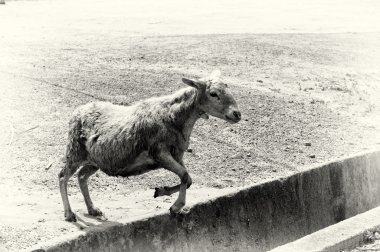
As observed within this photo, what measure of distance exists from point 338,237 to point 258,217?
4.42ft

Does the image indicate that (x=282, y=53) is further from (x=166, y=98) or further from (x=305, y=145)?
(x=166, y=98)

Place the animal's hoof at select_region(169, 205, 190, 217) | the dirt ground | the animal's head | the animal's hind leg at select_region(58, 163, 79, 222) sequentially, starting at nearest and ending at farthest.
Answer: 1. the animal's head
2. the animal's hoof at select_region(169, 205, 190, 217)
3. the animal's hind leg at select_region(58, 163, 79, 222)
4. the dirt ground

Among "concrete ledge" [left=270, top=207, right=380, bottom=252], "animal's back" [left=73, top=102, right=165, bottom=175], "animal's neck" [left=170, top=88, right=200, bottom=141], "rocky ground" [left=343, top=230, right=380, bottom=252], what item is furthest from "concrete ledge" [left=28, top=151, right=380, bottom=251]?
"rocky ground" [left=343, top=230, right=380, bottom=252]

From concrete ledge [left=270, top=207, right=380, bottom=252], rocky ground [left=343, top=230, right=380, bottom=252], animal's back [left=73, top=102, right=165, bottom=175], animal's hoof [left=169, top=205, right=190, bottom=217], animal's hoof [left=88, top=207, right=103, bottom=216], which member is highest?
animal's back [left=73, top=102, right=165, bottom=175]

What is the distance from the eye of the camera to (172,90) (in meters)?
12.8

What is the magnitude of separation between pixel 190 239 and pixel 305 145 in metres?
4.16

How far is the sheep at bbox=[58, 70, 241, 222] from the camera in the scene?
7.04m

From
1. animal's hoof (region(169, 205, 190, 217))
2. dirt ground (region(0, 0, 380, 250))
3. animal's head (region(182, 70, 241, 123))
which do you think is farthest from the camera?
dirt ground (region(0, 0, 380, 250))

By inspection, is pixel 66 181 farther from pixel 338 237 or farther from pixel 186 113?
pixel 338 237

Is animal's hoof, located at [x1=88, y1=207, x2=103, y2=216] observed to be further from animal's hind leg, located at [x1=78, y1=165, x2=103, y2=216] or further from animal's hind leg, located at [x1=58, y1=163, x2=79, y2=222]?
animal's hind leg, located at [x1=58, y1=163, x2=79, y2=222]

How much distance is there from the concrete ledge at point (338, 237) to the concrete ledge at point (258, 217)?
3.40 feet

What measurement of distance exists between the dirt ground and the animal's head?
4.66ft

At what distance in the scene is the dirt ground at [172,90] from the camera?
9062 millimetres

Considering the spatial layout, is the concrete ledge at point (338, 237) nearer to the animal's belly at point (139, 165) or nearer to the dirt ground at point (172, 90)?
the animal's belly at point (139, 165)
